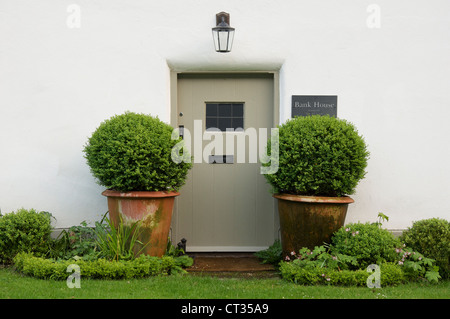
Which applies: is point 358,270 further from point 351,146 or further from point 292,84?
point 292,84

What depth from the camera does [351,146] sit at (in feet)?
15.2

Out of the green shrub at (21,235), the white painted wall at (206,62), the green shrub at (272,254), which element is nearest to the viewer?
the green shrub at (21,235)

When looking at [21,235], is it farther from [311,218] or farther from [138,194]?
[311,218]

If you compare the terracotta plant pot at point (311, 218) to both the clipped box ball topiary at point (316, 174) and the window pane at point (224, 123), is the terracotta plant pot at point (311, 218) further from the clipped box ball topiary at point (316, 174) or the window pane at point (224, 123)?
the window pane at point (224, 123)

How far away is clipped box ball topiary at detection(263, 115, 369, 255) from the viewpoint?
4520 millimetres

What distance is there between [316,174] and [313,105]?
117 cm

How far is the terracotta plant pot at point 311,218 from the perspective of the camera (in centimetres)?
455

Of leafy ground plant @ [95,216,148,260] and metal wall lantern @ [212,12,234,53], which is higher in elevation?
metal wall lantern @ [212,12,234,53]

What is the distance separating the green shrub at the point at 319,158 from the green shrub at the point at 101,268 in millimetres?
1547

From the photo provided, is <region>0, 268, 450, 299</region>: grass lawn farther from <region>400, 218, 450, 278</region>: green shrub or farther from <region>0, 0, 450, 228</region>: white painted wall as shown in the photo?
<region>0, 0, 450, 228</region>: white painted wall

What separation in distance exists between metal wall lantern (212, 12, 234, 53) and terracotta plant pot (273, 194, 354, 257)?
1905 millimetres

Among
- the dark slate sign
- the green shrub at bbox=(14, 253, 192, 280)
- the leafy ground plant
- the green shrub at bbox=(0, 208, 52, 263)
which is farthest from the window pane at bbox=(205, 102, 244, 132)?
the green shrub at bbox=(0, 208, 52, 263)

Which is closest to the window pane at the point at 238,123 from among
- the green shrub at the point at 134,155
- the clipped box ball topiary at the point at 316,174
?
the clipped box ball topiary at the point at 316,174
